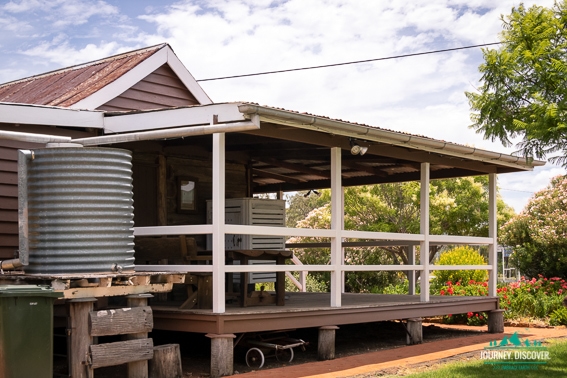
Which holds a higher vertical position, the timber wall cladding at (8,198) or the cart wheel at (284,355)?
the timber wall cladding at (8,198)

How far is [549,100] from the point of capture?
37.7ft

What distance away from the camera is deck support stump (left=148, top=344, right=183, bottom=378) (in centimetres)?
907

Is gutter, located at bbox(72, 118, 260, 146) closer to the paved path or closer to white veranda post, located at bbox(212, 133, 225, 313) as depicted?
white veranda post, located at bbox(212, 133, 225, 313)

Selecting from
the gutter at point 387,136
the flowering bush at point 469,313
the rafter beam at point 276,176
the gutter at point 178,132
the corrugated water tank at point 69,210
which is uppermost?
the gutter at point 387,136

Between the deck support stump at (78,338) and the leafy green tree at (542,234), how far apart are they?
Answer: 15.2 m

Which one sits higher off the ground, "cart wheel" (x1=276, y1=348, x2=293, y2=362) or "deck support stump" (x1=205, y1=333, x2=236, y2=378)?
"deck support stump" (x1=205, y1=333, x2=236, y2=378)

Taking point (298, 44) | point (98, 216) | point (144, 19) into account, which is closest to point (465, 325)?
point (98, 216)

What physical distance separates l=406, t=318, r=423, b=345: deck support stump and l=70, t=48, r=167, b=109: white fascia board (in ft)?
20.0

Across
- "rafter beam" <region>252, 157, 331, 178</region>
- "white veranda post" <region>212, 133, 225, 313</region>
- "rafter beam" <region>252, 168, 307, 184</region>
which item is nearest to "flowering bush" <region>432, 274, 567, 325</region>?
"rafter beam" <region>252, 168, 307, 184</region>

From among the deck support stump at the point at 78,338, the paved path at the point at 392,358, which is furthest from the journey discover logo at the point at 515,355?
the deck support stump at the point at 78,338

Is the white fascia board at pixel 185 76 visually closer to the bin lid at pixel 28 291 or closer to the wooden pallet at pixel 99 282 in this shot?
the wooden pallet at pixel 99 282

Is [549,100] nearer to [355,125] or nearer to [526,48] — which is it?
[526,48]

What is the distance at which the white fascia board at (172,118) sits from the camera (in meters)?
9.66

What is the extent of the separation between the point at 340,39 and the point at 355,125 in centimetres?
2224
